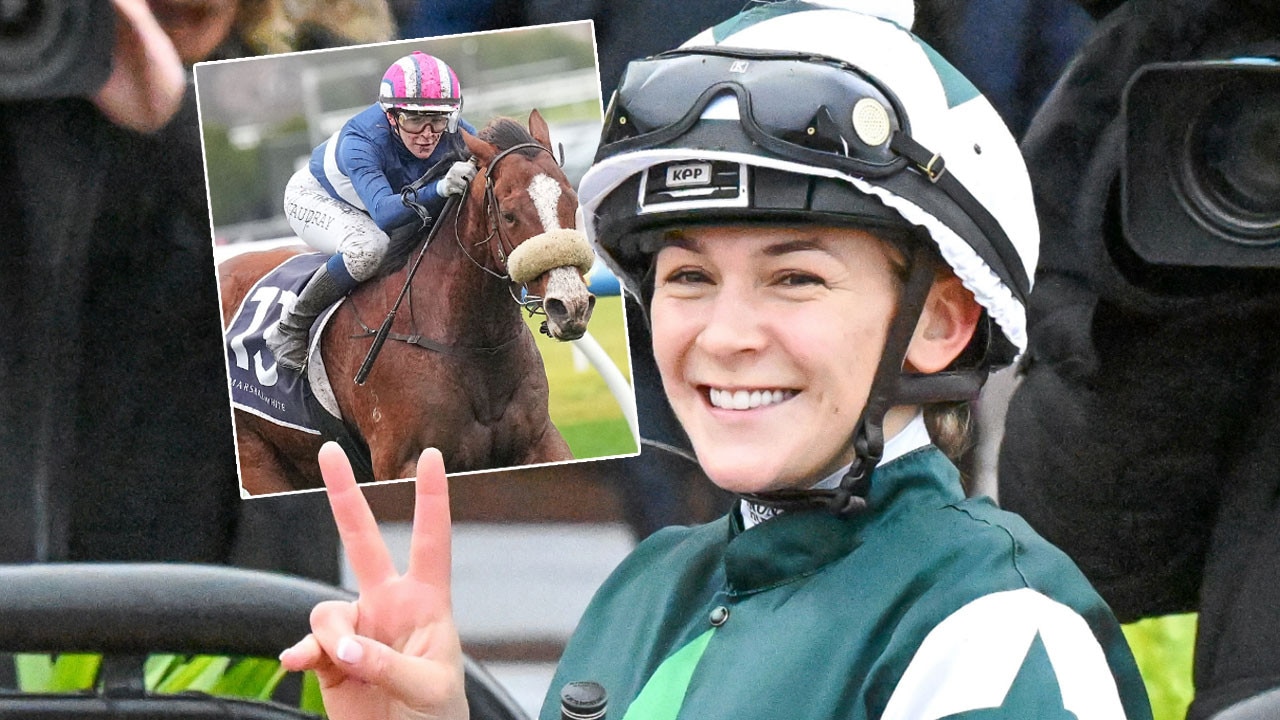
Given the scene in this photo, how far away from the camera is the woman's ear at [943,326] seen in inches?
50.8

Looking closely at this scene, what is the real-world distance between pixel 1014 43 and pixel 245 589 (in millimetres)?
1416

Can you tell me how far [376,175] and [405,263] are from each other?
0.13m

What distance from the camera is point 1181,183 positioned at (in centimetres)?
197

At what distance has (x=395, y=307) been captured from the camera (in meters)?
2.12

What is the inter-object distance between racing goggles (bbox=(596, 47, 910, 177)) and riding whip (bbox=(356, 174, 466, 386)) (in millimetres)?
816

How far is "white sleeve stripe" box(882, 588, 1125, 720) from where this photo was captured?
1073 millimetres

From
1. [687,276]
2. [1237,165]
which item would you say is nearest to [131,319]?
[687,276]

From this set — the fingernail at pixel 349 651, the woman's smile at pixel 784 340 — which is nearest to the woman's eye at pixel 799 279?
the woman's smile at pixel 784 340

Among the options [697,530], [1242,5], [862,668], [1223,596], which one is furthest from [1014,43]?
[862,668]

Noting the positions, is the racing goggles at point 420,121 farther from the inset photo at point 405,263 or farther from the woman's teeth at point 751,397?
the woman's teeth at point 751,397

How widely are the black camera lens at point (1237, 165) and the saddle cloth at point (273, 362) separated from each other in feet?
3.98

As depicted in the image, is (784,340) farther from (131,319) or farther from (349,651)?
(131,319)

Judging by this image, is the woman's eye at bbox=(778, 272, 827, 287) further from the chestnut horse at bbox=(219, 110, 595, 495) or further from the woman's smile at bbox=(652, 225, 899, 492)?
the chestnut horse at bbox=(219, 110, 595, 495)

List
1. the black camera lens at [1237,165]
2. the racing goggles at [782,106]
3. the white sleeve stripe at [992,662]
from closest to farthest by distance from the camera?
the white sleeve stripe at [992,662] < the racing goggles at [782,106] < the black camera lens at [1237,165]
